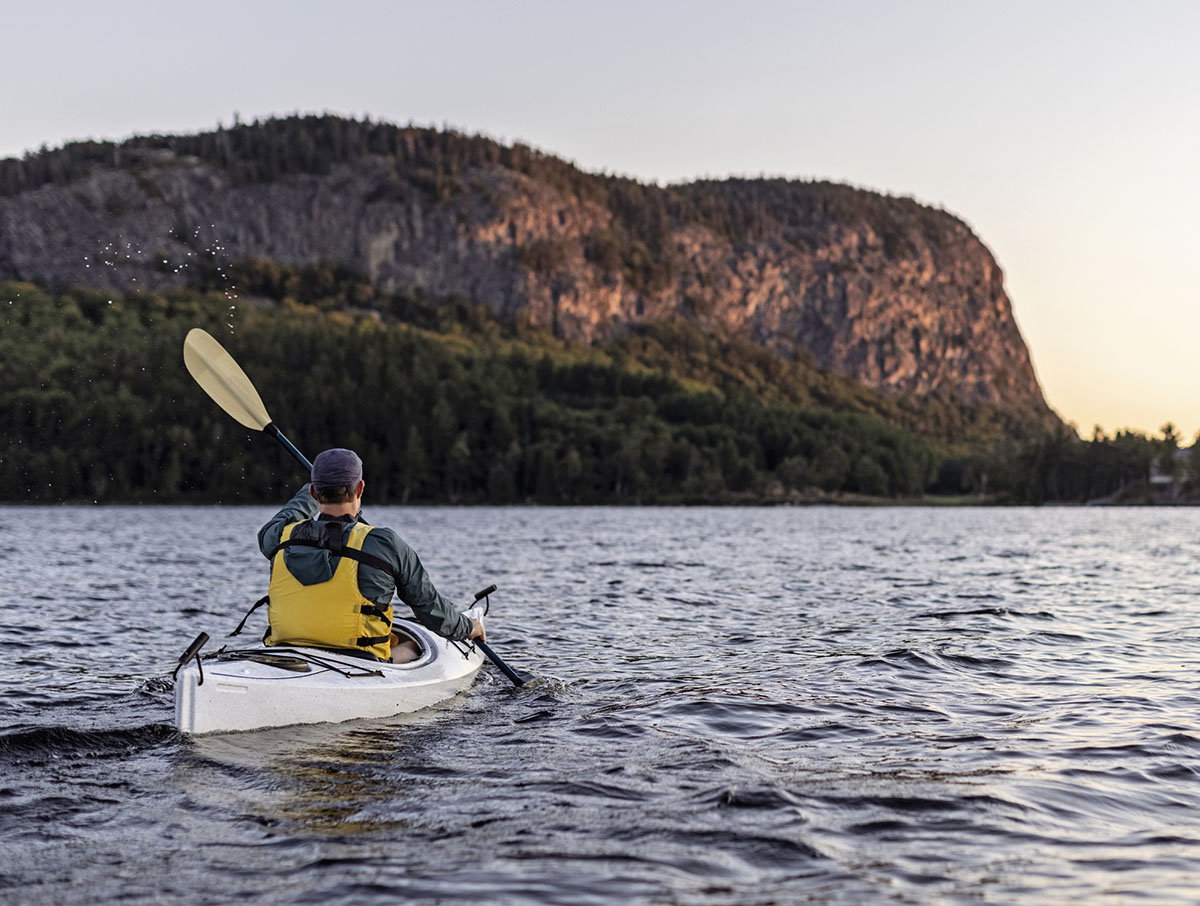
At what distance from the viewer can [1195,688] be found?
37.0ft

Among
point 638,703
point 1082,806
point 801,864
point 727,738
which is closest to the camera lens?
point 801,864

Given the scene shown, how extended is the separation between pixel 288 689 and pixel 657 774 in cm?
321

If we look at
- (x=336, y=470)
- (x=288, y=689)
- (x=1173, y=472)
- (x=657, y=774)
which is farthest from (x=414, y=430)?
(x=657, y=774)

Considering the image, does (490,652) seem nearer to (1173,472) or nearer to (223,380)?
(223,380)

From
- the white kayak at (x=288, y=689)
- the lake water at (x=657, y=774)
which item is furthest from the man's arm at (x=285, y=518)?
the lake water at (x=657, y=774)

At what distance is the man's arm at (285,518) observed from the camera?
8688 millimetres

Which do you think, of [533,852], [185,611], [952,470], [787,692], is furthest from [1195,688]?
[952,470]

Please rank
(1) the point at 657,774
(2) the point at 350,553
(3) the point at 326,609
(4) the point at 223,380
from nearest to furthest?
(1) the point at 657,774 < (2) the point at 350,553 < (3) the point at 326,609 < (4) the point at 223,380

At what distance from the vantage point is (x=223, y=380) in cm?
1211

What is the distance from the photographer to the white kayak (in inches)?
324

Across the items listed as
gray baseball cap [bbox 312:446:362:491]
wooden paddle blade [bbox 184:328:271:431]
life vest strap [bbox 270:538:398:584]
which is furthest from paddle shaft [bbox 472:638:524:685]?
wooden paddle blade [bbox 184:328:271:431]

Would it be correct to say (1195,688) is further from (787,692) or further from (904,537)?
(904,537)

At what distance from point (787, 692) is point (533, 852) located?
580cm

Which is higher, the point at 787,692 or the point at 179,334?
the point at 179,334
